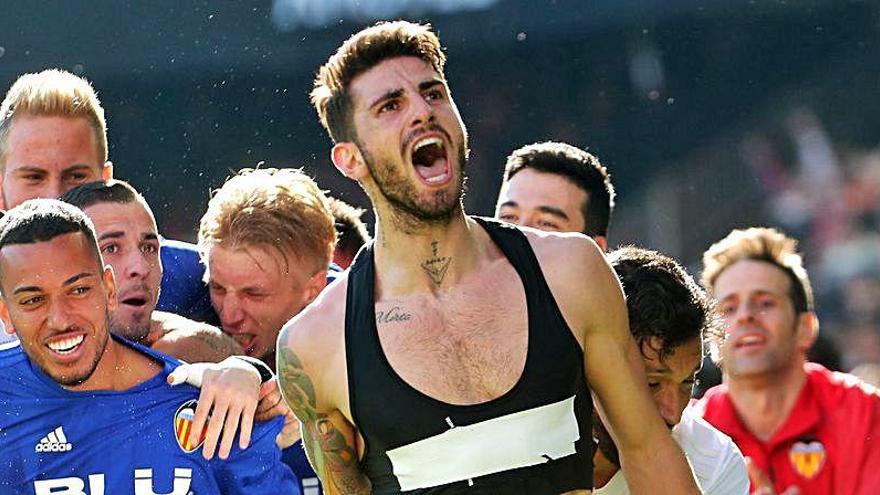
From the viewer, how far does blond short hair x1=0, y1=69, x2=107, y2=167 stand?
4555mm

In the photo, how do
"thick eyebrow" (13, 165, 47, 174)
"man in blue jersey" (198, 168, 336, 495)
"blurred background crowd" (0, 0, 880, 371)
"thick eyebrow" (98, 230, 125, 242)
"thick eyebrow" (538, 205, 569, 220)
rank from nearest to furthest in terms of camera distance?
1. "thick eyebrow" (98, 230, 125, 242)
2. "man in blue jersey" (198, 168, 336, 495)
3. "thick eyebrow" (13, 165, 47, 174)
4. "thick eyebrow" (538, 205, 569, 220)
5. "blurred background crowd" (0, 0, 880, 371)

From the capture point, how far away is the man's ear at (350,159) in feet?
11.2

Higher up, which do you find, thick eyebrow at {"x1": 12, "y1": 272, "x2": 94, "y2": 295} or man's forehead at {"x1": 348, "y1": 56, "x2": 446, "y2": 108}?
man's forehead at {"x1": 348, "y1": 56, "x2": 446, "y2": 108}

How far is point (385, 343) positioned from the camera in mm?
3279

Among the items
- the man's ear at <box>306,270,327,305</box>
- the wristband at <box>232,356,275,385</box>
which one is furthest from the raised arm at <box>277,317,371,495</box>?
the man's ear at <box>306,270,327,305</box>

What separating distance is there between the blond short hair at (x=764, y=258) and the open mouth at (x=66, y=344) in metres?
3.18

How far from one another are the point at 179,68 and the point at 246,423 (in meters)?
7.67

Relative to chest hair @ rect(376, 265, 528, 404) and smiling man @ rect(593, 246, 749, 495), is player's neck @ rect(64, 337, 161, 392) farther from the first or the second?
smiling man @ rect(593, 246, 749, 495)

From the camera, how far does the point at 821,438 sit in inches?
221

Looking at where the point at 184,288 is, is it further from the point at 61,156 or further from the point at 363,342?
the point at 363,342

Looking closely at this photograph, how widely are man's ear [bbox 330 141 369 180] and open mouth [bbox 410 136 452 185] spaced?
0.12 metres

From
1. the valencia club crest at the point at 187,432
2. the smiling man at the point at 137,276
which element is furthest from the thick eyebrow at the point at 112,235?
the valencia club crest at the point at 187,432

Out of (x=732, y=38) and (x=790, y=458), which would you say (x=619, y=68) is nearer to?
(x=732, y=38)

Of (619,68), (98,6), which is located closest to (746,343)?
(619,68)
